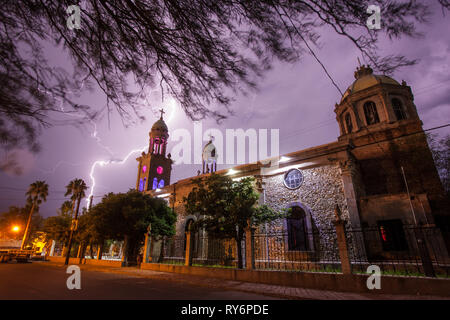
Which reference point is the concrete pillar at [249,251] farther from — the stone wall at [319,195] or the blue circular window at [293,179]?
the blue circular window at [293,179]

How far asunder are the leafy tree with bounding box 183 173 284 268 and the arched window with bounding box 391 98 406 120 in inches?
530

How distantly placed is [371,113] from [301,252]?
13183mm

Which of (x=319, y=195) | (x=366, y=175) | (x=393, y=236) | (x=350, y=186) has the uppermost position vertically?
(x=366, y=175)

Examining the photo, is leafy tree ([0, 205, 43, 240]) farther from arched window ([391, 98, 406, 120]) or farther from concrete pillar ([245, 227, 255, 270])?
arched window ([391, 98, 406, 120])

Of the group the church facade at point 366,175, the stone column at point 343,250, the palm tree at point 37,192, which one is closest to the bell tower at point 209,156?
the church facade at point 366,175

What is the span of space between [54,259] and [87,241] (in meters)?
Answer: 9.98

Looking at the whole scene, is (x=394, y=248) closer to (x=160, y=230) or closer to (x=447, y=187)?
(x=447, y=187)

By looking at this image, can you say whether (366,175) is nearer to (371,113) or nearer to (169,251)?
(371,113)

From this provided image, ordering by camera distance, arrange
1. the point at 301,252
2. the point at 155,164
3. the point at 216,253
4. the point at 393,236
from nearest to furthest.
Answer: the point at 393,236 < the point at 301,252 < the point at 216,253 < the point at 155,164

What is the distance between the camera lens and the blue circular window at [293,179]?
14.4 meters

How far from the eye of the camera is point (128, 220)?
16.5 meters

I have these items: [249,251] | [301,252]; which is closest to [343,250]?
[249,251]

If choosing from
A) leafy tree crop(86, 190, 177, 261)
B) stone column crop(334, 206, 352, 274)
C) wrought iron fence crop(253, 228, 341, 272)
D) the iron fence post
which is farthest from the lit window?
leafy tree crop(86, 190, 177, 261)

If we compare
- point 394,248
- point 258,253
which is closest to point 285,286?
point 258,253
